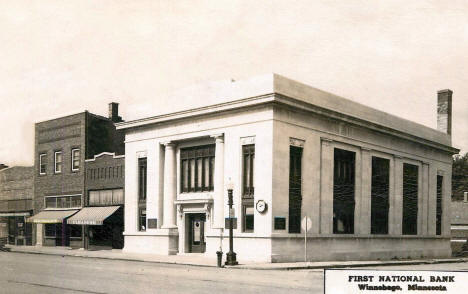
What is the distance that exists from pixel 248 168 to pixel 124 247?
521 inches

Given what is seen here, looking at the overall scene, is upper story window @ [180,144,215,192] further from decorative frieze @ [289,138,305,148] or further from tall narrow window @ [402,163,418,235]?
tall narrow window @ [402,163,418,235]

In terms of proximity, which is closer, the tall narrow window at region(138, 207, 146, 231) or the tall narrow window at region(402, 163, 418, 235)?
the tall narrow window at region(138, 207, 146, 231)

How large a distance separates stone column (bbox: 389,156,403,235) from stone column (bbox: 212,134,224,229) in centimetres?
1493

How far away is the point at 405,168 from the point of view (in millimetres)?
44625

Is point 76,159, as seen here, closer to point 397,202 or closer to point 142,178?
point 142,178

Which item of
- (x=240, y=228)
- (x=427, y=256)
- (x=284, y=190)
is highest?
(x=284, y=190)

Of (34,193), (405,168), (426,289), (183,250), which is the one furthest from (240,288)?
(34,193)

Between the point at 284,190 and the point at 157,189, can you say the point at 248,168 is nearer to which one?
the point at 284,190

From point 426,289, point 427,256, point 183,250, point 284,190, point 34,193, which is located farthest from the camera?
point 34,193

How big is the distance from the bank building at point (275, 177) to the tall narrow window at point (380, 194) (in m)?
0.07

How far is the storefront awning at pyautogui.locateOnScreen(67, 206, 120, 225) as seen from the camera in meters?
43.2

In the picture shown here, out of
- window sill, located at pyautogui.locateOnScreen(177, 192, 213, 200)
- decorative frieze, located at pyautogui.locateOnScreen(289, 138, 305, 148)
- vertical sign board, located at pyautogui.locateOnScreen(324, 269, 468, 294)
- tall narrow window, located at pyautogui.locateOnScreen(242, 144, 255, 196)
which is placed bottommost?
window sill, located at pyautogui.locateOnScreen(177, 192, 213, 200)

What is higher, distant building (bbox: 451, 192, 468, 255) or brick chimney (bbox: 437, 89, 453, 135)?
brick chimney (bbox: 437, 89, 453, 135)

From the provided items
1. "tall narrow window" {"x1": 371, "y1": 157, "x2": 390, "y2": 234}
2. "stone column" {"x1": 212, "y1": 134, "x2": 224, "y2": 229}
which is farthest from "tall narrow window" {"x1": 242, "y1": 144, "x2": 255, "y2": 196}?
"tall narrow window" {"x1": 371, "y1": 157, "x2": 390, "y2": 234}
